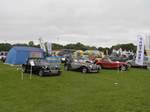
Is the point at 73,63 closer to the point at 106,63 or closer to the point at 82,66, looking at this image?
the point at 82,66

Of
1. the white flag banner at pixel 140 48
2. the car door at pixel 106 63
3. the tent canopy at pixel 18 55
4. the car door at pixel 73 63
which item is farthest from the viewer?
the tent canopy at pixel 18 55

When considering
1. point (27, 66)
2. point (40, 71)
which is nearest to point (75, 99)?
point (40, 71)

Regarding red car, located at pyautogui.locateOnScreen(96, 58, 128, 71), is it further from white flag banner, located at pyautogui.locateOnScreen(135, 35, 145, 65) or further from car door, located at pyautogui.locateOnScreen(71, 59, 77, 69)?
car door, located at pyautogui.locateOnScreen(71, 59, 77, 69)

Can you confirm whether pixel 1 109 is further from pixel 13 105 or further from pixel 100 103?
pixel 100 103

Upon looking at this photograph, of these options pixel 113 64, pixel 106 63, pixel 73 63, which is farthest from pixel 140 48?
pixel 73 63

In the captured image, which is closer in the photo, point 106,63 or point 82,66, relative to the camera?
point 82,66

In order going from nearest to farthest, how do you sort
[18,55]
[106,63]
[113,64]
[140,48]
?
1. [140,48]
2. [113,64]
3. [106,63]
4. [18,55]

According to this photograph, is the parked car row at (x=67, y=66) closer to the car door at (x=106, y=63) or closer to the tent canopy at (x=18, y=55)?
the car door at (x=106, y=63)

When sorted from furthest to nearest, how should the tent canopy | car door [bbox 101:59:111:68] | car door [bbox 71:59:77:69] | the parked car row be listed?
1. the tent canopy
2. car door [bbox 101:59:111:68]
3. car door [bbox 71:59:77:69]
4. the parked car row

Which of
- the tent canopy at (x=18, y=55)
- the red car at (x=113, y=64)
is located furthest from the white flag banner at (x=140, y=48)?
the tent canopy at (x=18, y=55)

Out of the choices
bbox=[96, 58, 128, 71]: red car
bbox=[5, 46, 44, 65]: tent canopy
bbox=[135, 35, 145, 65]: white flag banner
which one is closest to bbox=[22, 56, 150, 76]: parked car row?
bbox=[96, 58, 128, 71]: red car

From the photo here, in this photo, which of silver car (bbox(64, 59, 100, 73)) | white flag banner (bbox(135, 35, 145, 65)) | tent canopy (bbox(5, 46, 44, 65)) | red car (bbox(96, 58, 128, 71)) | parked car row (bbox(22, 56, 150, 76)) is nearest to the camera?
parked car row (bbox(22, 56, 150, 76))

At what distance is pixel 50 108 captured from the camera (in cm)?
475

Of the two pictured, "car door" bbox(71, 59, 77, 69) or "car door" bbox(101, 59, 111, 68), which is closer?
"car door" bbox(71, 59, 77, 69)
